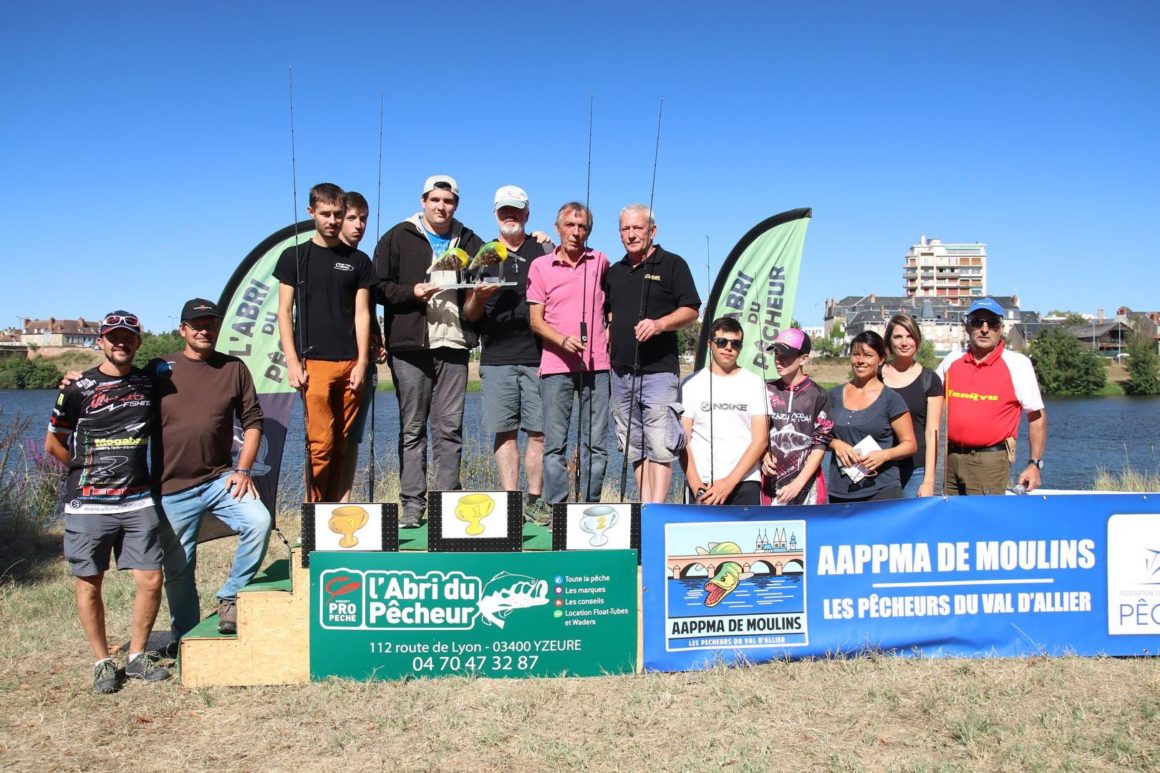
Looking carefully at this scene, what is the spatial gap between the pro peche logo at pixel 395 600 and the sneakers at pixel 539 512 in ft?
3.62

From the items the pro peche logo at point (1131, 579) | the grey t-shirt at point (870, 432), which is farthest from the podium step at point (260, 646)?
the pro peche logo at point (1131, 579)

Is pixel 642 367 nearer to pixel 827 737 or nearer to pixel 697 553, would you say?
pixel 697 553

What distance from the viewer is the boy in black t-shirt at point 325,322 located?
177 inches

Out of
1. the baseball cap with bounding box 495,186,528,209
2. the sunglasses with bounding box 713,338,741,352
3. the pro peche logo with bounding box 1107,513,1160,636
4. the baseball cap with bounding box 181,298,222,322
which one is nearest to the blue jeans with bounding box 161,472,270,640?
the baseball cap with bounding box 181,298,222,322

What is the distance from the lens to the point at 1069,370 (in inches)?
1778

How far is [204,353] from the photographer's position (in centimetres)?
414

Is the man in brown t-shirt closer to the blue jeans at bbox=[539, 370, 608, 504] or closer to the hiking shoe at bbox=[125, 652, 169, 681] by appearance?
the hiking shoe at bbox=[125, 652, 169, 681]

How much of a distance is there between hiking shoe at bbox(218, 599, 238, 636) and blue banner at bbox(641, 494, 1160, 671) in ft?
6.52

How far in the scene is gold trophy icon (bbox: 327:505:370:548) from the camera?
3914mm

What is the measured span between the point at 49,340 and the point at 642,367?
3820 inches

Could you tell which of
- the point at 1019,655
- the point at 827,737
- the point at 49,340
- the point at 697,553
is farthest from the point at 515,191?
the point at 49,340

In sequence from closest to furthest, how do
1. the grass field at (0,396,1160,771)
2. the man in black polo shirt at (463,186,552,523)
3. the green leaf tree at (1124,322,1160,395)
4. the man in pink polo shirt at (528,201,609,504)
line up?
1. the grass field at (0,396,1160,771)
2. the man in pink polo shirt at (528,201,609,504)
3. the man in black polo shirt at (463,186,552,523)
4. the green leaf tree at (1124,322,1160,395)

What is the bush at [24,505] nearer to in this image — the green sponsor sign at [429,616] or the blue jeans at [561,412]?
the green sponsor sign at [429,616]

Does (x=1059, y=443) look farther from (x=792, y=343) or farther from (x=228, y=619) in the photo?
(x=228, y=619)
